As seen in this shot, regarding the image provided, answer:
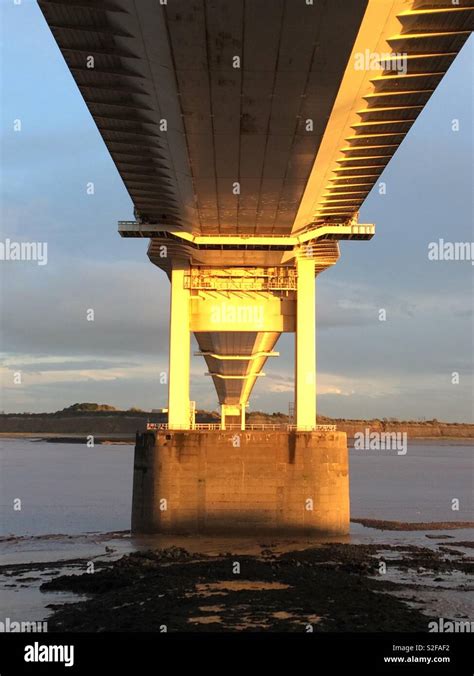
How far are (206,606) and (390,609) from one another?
4003 millimetres

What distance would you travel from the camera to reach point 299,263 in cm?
3238

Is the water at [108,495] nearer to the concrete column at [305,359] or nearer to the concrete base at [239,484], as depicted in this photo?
the concrete base at [239,484]

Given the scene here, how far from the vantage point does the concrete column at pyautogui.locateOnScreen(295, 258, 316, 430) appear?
3112cm

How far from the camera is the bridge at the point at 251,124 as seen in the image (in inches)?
632

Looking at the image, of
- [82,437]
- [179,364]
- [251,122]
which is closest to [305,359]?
[179,364]

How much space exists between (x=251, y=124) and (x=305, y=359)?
13.0 m

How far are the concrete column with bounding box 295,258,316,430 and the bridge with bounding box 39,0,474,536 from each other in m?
0.05

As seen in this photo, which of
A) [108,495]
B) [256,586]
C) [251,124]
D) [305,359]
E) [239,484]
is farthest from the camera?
[108,495]

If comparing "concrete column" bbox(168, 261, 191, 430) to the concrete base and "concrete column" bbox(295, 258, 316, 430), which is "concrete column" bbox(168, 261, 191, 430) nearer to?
the concrete base

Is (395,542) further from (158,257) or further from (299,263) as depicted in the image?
(158,257)

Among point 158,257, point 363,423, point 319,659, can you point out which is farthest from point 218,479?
point 363,423

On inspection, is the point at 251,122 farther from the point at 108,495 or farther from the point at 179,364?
the point at 108,495

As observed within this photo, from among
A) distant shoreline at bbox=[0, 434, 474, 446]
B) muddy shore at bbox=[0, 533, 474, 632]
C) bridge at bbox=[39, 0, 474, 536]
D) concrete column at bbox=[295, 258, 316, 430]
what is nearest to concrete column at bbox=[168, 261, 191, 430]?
bridge at bbox=[39, 0, 474, 536]

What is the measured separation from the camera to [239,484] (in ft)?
93.8
